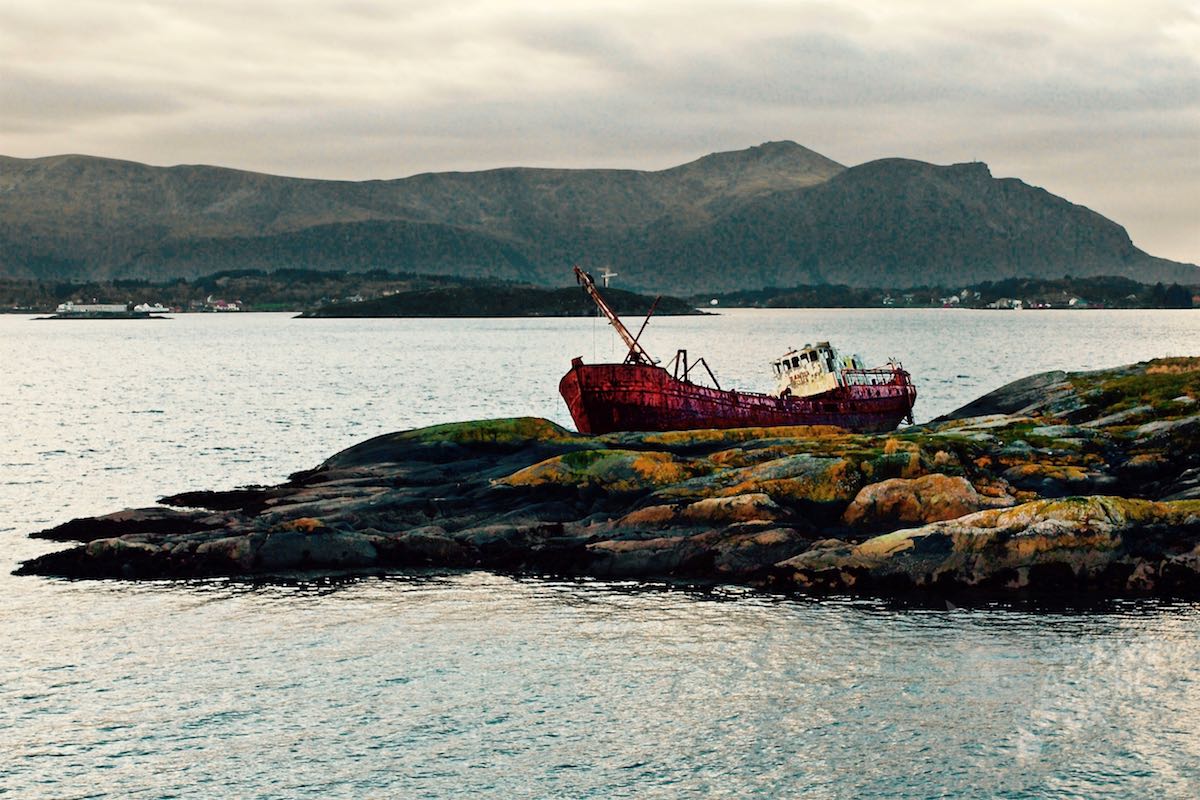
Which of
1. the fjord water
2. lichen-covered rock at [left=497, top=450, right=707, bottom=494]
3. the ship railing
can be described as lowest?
the fjord water

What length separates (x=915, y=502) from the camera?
37.5m

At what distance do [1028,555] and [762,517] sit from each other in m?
7.41

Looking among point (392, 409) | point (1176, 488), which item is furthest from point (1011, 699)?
point (392, 409)

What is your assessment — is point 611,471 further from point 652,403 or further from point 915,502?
point 652,403

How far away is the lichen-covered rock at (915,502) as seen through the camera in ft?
122

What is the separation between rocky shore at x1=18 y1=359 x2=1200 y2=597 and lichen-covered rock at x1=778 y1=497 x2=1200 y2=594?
0.04 m

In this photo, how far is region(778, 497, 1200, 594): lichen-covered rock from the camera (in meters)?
32.9

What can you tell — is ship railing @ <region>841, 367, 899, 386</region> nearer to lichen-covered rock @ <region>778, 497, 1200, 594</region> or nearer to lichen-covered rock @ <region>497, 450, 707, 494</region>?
lichen-covered rock @ <region>497, 450, 707, 494</region>

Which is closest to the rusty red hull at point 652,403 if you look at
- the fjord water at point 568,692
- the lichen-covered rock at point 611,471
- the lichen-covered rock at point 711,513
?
the lichen-covered rock at point 611,471

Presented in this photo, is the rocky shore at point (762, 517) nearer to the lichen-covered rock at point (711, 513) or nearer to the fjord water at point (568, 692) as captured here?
the lichen-covered rock at point (711, 513)

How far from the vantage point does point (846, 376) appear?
228 feet

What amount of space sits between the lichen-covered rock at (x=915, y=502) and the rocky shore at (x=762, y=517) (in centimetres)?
6

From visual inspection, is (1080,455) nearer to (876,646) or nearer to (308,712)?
(876,646)

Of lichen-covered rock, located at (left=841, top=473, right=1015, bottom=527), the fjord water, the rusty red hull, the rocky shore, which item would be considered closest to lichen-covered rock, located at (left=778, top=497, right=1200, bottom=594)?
the rocky shore
